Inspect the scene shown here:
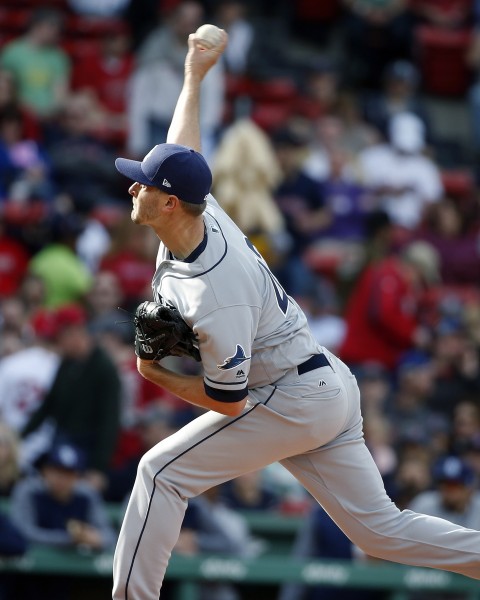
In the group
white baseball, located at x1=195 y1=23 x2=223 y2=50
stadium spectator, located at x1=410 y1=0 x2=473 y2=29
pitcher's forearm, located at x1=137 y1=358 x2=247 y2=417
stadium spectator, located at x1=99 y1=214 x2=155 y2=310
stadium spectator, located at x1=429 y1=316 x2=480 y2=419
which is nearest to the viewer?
pitcher's forearm, located at x1=137 y1=358 x2=247 y2=417

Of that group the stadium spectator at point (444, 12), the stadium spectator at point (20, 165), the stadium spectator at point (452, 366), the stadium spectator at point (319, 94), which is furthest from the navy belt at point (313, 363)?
the stadium spectator at point (444, 12)

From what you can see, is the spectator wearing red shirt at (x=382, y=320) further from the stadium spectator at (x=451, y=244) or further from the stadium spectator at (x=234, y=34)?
the stadium spectator at (x=234, y=34)

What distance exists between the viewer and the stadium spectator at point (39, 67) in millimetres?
12070

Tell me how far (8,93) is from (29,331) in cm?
294

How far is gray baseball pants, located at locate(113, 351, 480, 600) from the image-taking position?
500cm

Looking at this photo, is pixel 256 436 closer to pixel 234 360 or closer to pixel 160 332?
pixel 234 360

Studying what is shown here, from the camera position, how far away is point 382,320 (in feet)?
34.0

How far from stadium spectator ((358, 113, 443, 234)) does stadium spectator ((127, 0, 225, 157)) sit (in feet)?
4.91

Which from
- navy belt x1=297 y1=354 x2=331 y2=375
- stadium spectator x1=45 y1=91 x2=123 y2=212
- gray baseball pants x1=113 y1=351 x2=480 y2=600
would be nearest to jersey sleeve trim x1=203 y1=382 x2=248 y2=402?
gray baseball pants x1=113 y1=351 x2=480 y2=600

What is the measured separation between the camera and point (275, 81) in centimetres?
1404

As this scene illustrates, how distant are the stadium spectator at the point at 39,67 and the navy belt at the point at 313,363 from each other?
7241 millimetres

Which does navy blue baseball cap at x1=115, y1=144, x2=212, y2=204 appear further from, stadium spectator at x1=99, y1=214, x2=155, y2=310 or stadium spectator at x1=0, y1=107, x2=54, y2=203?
stadium spectator at x1=0, y1=107, x2=54, y2=203

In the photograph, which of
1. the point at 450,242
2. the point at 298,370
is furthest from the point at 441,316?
the point at 298,370

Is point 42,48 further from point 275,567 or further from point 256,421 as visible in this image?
point 256,421
